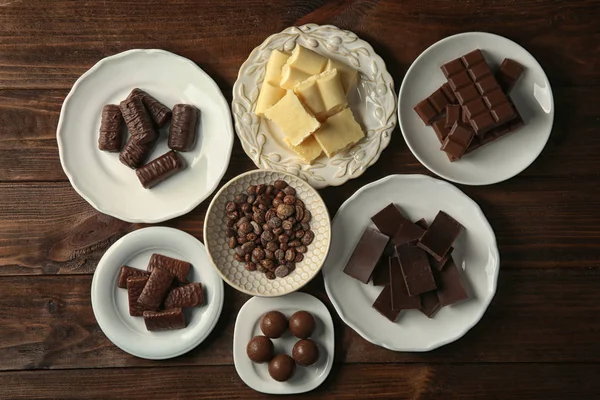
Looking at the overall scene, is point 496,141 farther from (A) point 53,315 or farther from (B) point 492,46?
(A) point 53,315

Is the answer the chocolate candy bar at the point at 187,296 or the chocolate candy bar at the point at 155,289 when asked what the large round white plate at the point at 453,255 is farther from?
the chocolate candy bar at the point at 155,289

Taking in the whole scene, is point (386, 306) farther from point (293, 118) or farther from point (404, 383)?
point (293, 118)

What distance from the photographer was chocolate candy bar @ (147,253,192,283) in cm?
221

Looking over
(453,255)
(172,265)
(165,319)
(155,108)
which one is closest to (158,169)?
(155,108)

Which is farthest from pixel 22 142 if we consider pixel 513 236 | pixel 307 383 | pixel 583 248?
pixel 583 248

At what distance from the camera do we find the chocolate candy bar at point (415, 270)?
→ 2.11 m

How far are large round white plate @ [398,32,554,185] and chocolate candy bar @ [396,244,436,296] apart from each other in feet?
1.10

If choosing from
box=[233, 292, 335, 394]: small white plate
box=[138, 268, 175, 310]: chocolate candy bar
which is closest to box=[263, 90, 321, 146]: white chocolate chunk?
box=[233, 292, 335, 394]: small white plate

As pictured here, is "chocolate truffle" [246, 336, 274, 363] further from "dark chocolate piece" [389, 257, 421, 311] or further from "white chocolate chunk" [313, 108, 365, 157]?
"white chocolate chunk" [313, 108, 365, 157]

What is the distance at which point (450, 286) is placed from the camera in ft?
7.00

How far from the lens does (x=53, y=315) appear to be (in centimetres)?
228

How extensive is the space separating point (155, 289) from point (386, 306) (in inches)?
36.7

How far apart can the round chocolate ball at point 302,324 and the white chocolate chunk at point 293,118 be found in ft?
2.26

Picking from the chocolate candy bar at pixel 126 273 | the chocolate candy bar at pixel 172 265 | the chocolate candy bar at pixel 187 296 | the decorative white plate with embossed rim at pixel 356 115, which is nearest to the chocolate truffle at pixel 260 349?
the chocolate candy bar at pixel 187 296
